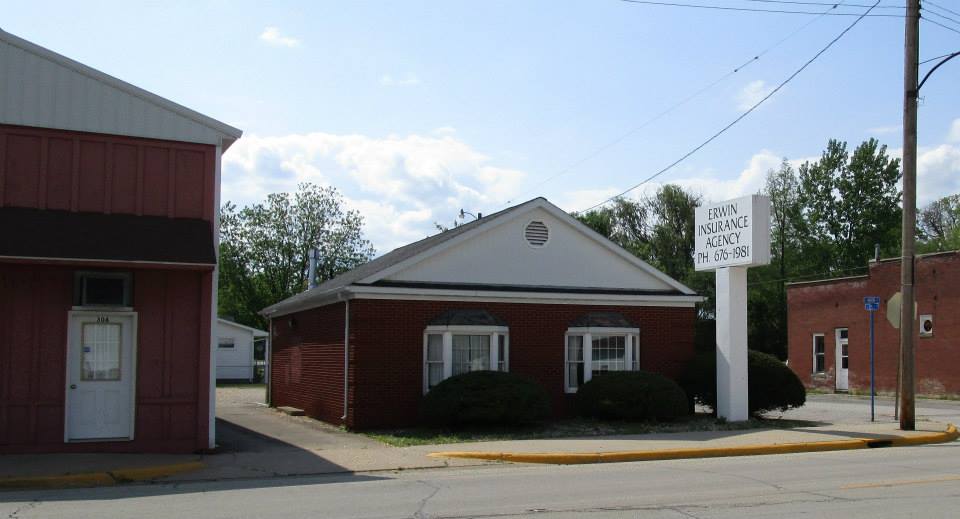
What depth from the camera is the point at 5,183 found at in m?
15.0

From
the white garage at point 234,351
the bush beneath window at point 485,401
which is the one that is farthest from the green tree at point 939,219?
the bush beneath window at point 485,401

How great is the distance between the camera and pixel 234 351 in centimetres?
5294

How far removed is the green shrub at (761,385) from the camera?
69.7 ft

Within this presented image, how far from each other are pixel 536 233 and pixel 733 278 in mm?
4604

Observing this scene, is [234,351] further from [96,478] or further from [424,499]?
[424,499]

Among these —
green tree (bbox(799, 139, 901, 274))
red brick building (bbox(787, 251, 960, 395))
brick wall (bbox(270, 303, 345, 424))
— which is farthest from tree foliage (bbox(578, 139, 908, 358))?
brick wall (bbox(270, 303, 345, 424))

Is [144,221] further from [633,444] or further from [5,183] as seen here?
[633,444]

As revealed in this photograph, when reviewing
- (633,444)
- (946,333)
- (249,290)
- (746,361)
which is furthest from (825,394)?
(249,290)

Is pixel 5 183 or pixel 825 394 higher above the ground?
pixel 5 183

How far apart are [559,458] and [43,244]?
885cm

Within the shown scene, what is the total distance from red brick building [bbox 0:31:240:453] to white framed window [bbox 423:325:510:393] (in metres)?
5.62

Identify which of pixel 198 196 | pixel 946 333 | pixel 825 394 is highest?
pixel 198 196

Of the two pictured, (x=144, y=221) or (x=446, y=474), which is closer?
(x=446, y=474)

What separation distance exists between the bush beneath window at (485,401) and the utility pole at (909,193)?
758 cm
